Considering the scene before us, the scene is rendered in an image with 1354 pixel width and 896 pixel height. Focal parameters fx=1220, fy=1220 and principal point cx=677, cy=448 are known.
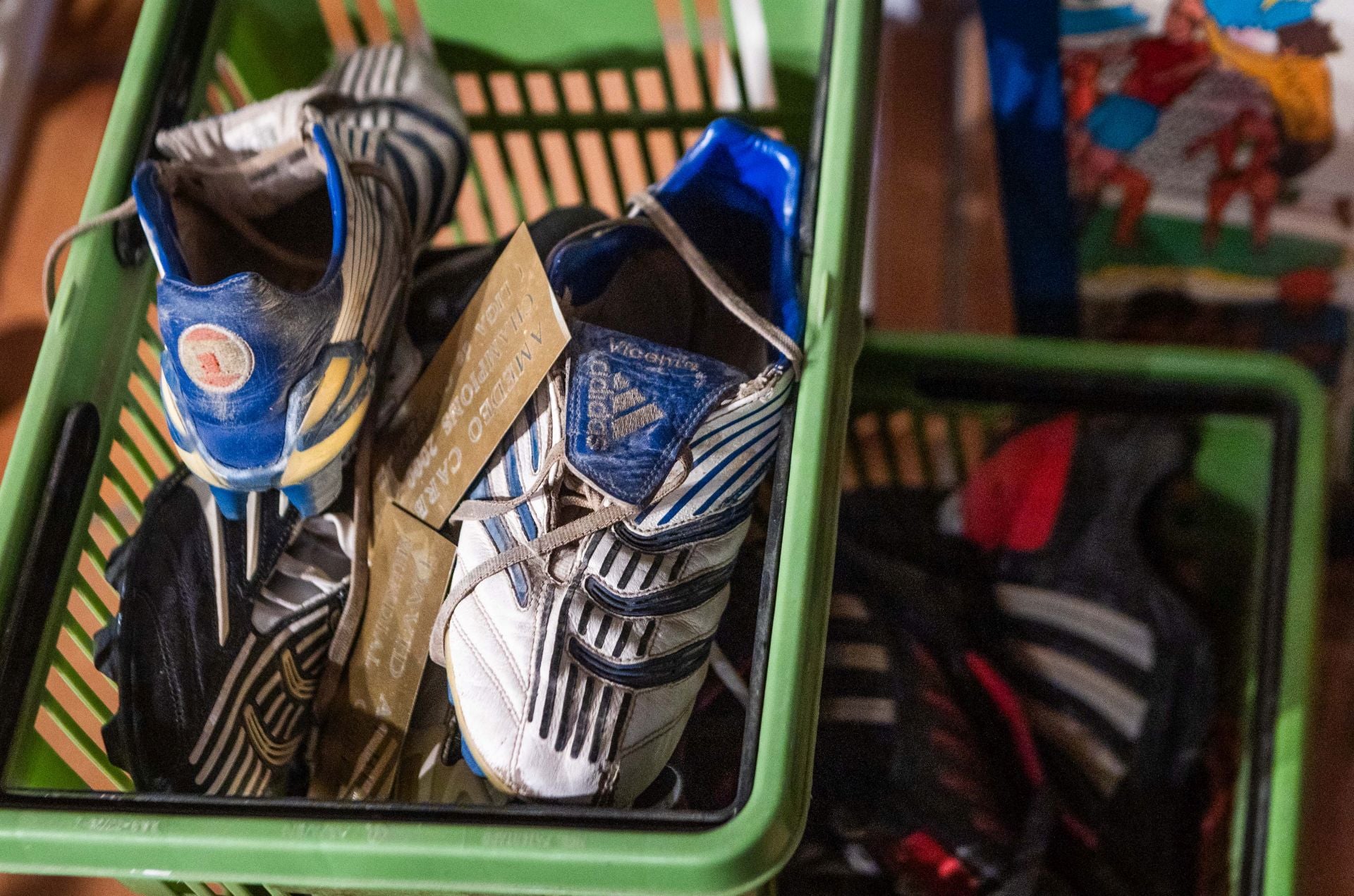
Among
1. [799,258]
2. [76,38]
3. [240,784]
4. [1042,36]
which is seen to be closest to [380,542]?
[240,784]

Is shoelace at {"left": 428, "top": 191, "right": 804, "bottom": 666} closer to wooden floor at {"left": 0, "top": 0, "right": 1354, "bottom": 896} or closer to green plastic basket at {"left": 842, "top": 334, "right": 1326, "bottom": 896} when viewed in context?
green plastic basket at {"left": 842, "top": 334, "right": 1326, "bottom": 896}

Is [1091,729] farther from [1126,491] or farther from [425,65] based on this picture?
[425,65]

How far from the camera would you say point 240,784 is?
1.81ft

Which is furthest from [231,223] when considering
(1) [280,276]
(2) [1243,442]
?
(2) [1243,442]

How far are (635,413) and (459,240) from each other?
1.31 ft

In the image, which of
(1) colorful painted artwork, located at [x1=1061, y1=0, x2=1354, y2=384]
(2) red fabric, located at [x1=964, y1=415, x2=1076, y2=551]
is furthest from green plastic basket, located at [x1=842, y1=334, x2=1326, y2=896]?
(1) colorful painted artwork, located at [x1=1061, y1=0, x2=1354, y2=384]

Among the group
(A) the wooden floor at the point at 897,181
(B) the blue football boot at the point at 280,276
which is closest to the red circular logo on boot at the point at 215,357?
(B) the blue football boot at the point at 280,276

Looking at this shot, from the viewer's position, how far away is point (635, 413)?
0.52 meters

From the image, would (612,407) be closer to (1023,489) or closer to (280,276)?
(280,276)

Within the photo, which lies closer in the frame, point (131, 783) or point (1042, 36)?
point (131, 783)

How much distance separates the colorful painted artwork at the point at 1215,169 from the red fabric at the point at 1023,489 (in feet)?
0.57

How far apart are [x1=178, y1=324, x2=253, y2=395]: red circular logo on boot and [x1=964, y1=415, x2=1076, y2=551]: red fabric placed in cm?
45

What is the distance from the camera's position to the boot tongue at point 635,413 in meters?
0.52

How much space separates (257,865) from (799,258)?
0.34 meters
